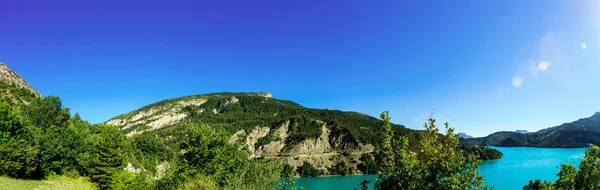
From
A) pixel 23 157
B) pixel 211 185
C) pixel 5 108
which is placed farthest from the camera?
pixel 5 108

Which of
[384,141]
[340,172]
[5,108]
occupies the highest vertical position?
[5,108]

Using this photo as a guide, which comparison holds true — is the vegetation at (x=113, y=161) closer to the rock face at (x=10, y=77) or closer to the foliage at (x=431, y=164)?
the foliage at (x=431, y=164)

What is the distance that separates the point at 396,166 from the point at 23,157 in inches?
1975

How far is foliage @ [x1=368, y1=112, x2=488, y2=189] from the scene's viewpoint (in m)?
9.27

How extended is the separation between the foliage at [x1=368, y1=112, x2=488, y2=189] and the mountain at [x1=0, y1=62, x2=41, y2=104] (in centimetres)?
11693

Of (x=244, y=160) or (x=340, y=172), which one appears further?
(x=340, y=172)

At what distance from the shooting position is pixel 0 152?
122 ft

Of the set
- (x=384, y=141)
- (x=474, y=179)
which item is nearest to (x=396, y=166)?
(x=384, y=141)

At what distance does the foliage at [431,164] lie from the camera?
9273mm

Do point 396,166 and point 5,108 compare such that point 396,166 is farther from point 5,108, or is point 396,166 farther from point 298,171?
point 298,171

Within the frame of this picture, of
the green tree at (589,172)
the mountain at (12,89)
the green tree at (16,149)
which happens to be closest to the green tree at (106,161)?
the green tree at (16,149)

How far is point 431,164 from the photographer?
983cm

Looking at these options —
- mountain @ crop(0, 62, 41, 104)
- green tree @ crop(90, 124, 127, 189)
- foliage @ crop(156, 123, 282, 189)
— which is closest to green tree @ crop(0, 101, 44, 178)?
green tree @ crop(90, 124, 127, 189)

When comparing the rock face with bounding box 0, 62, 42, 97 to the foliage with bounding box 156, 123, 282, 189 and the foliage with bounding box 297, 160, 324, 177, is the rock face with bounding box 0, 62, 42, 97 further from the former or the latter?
the foliage with bounding box 156, 123, 282, 189
